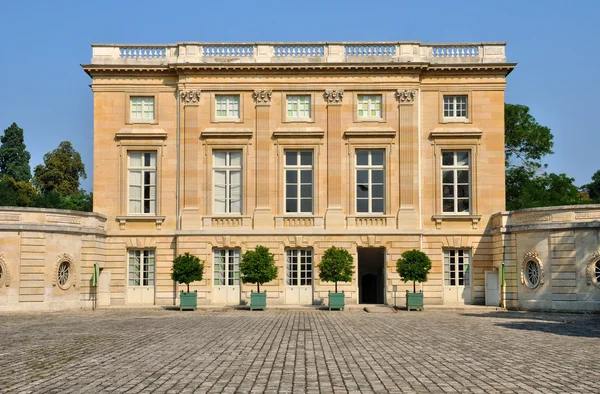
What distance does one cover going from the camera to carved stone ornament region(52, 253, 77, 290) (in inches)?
1346

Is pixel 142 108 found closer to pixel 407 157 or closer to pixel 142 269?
pixel 142 269

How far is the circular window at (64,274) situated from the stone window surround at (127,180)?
394 centimetres

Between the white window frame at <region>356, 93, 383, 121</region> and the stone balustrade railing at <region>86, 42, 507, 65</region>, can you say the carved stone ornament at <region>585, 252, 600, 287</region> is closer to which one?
the stone balustrade railing at <region>86, 42, 507, 65</region>

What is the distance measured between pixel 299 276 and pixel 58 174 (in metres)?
42.9

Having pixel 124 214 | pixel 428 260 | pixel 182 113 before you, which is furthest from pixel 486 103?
pixel 124 214

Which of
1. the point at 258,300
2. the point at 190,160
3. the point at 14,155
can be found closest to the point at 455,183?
the point at 258,300

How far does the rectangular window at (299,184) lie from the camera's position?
3853cm

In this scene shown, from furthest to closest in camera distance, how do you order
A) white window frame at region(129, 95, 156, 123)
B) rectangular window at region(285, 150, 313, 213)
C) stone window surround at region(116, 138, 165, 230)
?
white window frame at region(129, 95, 156, 123)
rectangular window at region(285, 150, 313, 213)
stone window surround at region(116, 138, 165, 230)

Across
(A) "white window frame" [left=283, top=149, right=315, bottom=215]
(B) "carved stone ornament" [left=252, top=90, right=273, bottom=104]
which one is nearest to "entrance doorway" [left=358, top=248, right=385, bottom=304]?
(A) "white window frame" [left=283, top=149, right=315, bottom=215]

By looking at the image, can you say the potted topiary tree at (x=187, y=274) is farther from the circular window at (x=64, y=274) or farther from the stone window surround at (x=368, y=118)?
the stone window surround at (x=368, y=118)

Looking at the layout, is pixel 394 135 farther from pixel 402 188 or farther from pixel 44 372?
pixel 44 372

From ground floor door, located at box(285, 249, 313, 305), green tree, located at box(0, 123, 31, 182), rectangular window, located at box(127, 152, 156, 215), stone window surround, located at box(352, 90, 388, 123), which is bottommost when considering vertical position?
ground floor door, located at box(285, 249, 313, 305)

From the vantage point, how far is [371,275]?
4188cm

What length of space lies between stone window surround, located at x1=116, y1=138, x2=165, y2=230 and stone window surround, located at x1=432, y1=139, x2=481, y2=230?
13.0 metres
